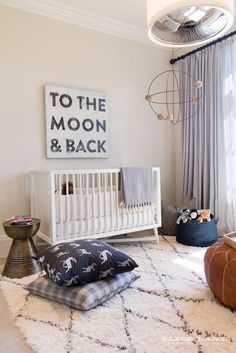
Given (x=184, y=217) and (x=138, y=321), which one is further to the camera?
(x=184, y=217)

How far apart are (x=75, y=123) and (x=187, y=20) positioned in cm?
180

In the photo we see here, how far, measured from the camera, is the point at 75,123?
9.88ft

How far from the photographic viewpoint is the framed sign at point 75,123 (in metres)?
2.89

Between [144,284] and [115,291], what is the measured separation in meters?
0.26

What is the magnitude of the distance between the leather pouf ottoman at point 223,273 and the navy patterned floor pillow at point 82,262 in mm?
480

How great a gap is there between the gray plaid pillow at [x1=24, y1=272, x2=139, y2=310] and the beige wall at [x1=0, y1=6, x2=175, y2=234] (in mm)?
1208

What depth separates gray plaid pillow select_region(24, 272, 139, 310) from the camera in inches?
60.6

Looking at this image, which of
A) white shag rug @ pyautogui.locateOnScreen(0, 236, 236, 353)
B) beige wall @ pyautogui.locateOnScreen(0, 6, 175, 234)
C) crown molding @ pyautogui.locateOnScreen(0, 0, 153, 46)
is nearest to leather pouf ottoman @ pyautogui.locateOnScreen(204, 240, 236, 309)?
white shag rug @ pyautogui.locateOnScreen(0, 236, 236, 353)

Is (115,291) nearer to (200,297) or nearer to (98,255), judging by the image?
(98,255)

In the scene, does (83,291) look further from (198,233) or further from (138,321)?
(198,233)

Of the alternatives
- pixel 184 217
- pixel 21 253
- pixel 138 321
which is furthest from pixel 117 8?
pixel 138 321

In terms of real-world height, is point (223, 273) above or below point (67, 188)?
below

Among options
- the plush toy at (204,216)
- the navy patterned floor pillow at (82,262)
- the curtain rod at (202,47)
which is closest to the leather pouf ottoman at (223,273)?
the navy patterned floor pillow at (82,262)

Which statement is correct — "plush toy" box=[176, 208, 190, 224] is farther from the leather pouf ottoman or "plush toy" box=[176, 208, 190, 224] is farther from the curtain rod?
the curtain rod
